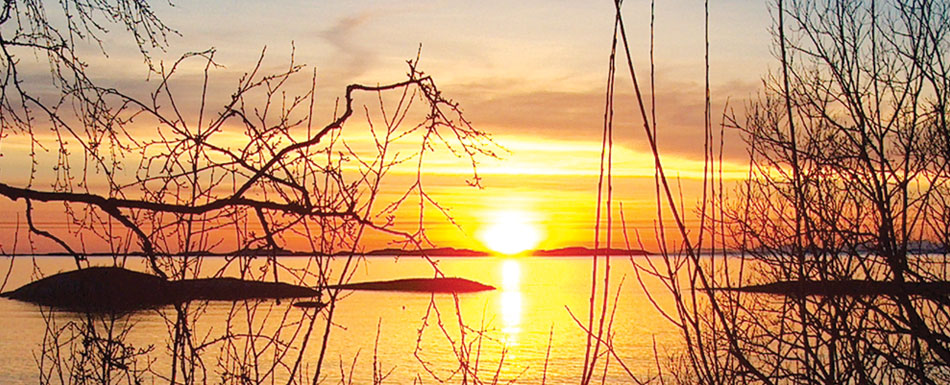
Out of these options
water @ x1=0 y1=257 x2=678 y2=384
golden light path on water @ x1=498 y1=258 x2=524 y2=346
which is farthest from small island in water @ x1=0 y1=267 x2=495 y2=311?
golden light path on water @ x1=498 y1=258 x2=524 y2=346

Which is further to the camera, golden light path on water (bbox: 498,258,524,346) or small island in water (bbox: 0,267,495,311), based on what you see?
golden light path on water (bbox: 498,258,524,346)

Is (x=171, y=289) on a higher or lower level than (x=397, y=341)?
higher

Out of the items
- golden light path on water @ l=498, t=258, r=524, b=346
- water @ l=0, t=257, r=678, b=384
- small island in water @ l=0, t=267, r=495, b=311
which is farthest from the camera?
golden light path on water @ l=498, t=258, r=524, b=346

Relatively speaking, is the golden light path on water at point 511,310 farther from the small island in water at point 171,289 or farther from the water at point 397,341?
the small island in water at point 171,289

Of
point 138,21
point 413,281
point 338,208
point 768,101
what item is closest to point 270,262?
point 338,208

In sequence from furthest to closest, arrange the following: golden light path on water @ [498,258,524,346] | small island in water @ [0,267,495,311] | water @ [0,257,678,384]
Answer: golden light path on water @ [498,258,524,346] → water @ [0,257,678,384] → small island in water @ [0,267,495,311]

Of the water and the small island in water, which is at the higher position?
the small island in water

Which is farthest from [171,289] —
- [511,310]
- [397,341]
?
[511,310]

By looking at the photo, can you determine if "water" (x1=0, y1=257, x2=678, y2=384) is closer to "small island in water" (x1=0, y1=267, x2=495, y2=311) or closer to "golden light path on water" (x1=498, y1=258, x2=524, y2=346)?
"golden light path on water" (x1=498, y1=258, x2=524, y2=346)

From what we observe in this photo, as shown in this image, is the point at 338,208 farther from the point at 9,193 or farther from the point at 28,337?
the point at 28,337

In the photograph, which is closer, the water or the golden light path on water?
the water

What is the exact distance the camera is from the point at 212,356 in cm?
3359

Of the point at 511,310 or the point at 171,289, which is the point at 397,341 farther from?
the point at 171,289

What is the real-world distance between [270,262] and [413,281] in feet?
367
